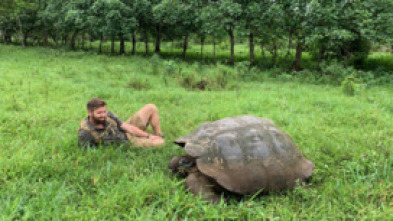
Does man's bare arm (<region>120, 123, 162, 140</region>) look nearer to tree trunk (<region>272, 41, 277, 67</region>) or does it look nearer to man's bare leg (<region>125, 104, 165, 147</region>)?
man's bare leg (<region>125, 104, 165, 147</region>)

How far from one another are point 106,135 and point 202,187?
145 centimetres

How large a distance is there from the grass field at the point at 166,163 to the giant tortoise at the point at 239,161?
0.13 m

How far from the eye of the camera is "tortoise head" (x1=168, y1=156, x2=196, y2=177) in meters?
2.56

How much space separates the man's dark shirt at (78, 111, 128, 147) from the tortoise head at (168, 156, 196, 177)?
0.90m

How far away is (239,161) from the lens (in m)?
2.36

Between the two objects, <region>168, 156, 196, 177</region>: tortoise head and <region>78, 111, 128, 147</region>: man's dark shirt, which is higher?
<region>78, 111, 128, 147</region>: man's dark shirt

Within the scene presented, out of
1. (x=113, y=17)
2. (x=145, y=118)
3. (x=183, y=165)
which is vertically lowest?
(x=183, y=165)

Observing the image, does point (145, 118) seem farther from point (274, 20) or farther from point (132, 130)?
point (274, 20)

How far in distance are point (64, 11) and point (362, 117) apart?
60.5ft

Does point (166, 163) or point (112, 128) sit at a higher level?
point (112, 128)

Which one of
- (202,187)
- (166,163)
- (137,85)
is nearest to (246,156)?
(202,187)

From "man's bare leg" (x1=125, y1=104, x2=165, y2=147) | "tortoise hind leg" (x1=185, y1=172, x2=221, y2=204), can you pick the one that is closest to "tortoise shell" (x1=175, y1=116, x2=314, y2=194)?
"tortoise hind leg" (x1=185, y1=172, x2=221, y2=204)

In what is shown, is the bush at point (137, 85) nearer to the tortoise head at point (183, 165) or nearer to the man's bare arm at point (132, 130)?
the man's bare arm at point (132, 130)

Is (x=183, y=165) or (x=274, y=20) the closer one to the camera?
(x=183, y=165)
